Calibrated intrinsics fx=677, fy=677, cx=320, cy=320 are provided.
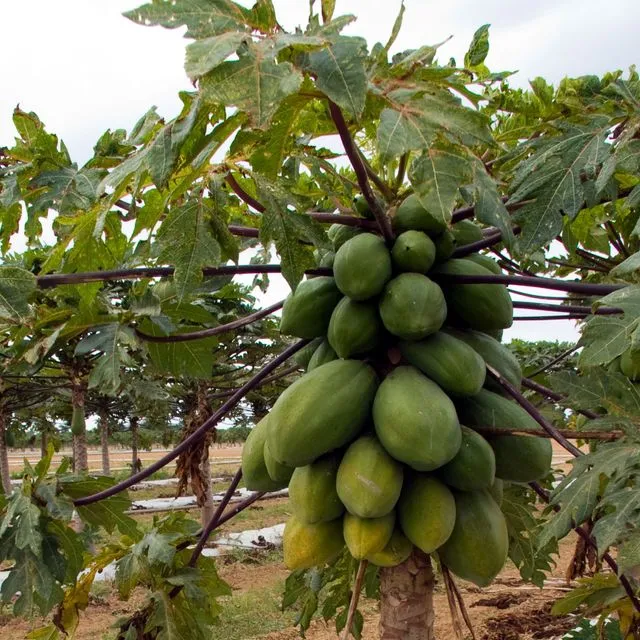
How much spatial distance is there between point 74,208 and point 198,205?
1.97ft

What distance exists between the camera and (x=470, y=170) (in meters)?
1.17

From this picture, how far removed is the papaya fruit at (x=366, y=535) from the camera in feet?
4.00

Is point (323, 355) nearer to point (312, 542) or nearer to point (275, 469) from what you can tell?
point (275, 469)

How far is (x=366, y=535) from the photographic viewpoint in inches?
48.3

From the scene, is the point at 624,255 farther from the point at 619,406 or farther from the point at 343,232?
the point at 343,232

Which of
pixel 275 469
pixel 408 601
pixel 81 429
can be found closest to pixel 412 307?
pixel 275 469

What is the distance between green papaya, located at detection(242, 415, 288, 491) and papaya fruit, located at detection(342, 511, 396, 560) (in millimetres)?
277

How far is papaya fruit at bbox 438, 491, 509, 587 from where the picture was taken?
128 cm

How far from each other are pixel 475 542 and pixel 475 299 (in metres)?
0.49

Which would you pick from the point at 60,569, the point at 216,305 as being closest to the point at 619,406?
the point at 60,569

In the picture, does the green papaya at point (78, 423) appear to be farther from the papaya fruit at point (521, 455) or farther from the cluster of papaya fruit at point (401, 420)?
the papaya fruit at point (521, 455)

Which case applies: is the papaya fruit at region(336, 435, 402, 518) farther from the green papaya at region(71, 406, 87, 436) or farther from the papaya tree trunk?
the papaya tree trunk

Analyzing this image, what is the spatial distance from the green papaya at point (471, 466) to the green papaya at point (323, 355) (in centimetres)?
35

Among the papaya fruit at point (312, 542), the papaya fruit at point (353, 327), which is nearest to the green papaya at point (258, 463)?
the papaya fruit at point (312, 542)
